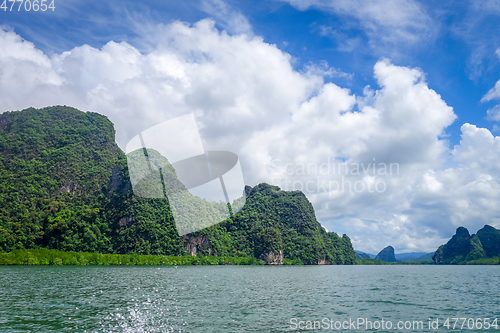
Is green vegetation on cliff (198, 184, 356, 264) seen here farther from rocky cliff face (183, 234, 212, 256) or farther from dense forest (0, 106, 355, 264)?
rocky cliff face (183, 234, 212, 256)

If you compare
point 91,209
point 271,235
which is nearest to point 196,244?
point 271,235

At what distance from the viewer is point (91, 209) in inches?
4852

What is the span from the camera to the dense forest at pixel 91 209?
107312 millimetres

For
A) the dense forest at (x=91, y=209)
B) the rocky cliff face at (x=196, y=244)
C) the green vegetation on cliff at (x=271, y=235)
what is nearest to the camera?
the dense forest at (x=91, y=209)

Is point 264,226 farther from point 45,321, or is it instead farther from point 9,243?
point 45,321

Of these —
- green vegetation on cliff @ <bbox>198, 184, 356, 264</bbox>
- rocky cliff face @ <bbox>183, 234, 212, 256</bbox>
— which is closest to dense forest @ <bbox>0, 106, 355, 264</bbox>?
rocky cliff face @ <bbox>183, 234, 212, 256</bbox>

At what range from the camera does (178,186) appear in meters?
149

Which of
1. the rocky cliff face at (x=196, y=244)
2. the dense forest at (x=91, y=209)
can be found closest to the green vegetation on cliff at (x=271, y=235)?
the dense forest at (x=91, y=209)

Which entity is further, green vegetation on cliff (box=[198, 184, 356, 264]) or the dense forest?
green vegetation on cliff (box=[198, 184, 356, 264])

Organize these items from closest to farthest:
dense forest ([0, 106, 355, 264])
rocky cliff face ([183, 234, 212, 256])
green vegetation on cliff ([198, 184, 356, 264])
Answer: dense forest ([0, 106, 355, 264]) → rocky cliff face ([183, 234, 212, 256]) → green vegetation on cliff ([198, 184, 356, 264])

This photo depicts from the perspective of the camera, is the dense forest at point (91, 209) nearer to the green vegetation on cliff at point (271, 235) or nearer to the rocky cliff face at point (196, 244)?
the rocky cliff face at point (196, 244)

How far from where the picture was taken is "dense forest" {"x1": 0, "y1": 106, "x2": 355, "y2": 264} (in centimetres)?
10731

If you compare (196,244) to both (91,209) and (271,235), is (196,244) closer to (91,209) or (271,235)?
(271,235)

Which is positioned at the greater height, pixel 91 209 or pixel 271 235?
pixel 91 209
